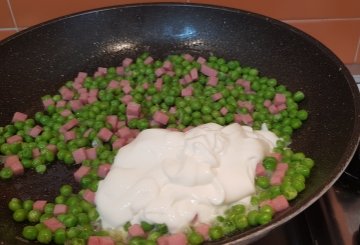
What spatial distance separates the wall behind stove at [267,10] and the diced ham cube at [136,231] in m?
1.19

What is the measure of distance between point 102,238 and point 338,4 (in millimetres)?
1540

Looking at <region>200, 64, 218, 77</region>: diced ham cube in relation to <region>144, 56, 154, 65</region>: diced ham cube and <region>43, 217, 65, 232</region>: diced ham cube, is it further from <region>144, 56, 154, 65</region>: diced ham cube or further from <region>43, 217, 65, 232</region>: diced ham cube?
<region>43, 217, 65, 232</region>: diced ham cube

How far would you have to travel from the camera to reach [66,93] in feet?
6.23

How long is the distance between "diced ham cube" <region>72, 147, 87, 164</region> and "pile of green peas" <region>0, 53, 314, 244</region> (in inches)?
0.8

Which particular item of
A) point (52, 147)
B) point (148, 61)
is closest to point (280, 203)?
point (52, 147)

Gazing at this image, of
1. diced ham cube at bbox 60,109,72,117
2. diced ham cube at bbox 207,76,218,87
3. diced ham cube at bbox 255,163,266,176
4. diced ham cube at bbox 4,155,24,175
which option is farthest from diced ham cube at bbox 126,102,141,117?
diced ham cube at bbox 255,163,266,176

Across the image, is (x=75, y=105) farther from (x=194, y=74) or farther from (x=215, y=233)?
(x=215, y=233)

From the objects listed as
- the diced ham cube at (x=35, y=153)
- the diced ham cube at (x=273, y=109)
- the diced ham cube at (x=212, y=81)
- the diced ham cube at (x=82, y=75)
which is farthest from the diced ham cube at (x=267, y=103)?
the diced ham cube at (x=35, y=153)

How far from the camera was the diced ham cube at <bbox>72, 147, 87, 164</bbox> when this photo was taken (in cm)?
163

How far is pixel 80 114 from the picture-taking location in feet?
5.96

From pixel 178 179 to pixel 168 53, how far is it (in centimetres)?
89

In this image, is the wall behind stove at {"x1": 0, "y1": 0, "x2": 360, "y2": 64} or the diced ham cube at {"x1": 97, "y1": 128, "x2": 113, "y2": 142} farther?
the wall behind stove at {"x1": 0, "y1": 0, "x2": 360, "y2": 64}

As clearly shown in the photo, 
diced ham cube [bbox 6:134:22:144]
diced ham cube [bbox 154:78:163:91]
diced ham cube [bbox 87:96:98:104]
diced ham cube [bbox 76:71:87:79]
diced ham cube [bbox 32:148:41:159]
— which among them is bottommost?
diced ham cube [bbox 6:134:22:144]

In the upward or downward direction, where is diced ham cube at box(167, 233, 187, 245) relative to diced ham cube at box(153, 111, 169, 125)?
upward
